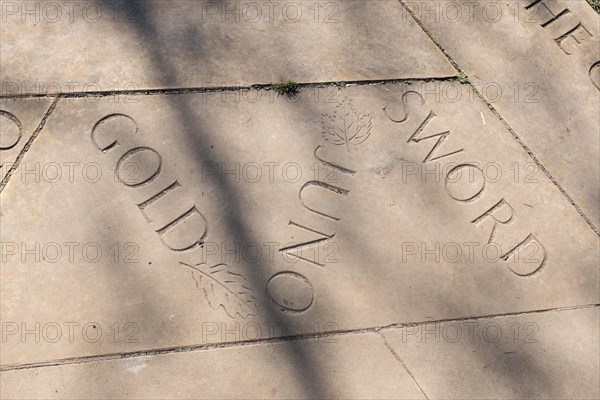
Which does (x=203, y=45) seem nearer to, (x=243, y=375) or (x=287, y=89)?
(x=287, y=89)

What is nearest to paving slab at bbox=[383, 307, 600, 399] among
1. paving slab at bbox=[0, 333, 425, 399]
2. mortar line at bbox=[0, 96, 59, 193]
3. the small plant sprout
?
paving slab at bbox=[0, 333, 425, 399]

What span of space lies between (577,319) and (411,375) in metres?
0.89

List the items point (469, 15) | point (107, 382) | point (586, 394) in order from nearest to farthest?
point (107, 382) → point (586, 394) → point (469, 15)

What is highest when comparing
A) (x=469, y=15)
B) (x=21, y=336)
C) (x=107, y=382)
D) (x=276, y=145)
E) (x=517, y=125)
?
(x=469, y=15)

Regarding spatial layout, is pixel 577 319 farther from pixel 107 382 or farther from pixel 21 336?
pixel 21 336

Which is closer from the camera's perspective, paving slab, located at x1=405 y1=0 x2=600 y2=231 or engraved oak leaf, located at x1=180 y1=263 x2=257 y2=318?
engraved oak leaf, located at x1=180 y1=263 x2=257 y2=318

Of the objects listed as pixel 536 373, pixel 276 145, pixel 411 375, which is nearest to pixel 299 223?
pixel 276 145

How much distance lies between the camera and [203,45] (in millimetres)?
3283

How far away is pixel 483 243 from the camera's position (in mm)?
3076

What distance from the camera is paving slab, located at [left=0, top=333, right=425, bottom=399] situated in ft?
8.66

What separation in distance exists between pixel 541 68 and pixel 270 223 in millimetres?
1828

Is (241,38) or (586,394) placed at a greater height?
(241,38)

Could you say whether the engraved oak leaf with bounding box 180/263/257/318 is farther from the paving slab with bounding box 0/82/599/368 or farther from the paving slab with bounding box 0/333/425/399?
the paving slab with bounding box 0/333/425/399

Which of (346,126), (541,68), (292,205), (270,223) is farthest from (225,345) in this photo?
(541,68)
